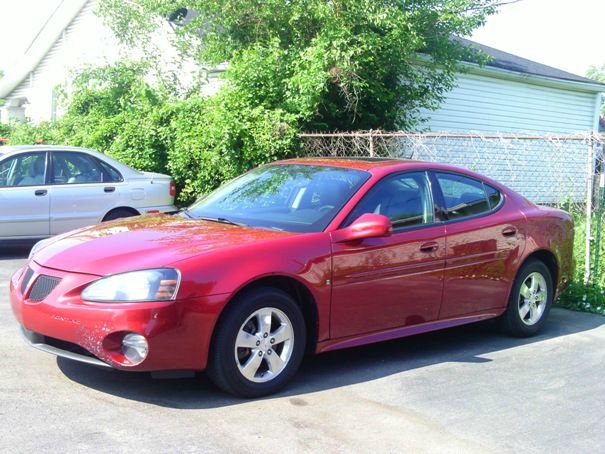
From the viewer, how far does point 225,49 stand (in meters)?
13.7

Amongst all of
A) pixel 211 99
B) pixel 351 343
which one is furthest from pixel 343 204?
pixel 211 99

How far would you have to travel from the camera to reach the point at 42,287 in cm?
476

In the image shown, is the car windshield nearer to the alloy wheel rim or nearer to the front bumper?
the front bumper

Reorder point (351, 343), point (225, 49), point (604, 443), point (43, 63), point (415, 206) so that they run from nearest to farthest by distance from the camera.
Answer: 1. point (604, 443)
2. point (351, 343)
3. point (415, 206)
4. point (225, 49)
5. point (43, 63)

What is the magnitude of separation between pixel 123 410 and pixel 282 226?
1682 mm

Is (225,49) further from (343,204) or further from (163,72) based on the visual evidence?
(343,204)

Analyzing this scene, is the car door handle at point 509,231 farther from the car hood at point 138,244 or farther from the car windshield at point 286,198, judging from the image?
the car hood at point 138,244

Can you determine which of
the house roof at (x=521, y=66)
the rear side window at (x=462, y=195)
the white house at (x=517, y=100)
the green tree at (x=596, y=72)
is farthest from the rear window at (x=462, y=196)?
the green tree at (x=596, y=72)

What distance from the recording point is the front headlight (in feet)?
14.6

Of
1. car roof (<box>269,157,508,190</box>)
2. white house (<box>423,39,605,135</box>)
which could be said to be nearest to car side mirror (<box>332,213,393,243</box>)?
car roof (<box>269,157,508,190</box>)

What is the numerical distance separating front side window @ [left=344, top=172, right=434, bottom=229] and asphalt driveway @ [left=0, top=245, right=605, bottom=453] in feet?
3.61

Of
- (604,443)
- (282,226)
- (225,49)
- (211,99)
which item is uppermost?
(225,49)

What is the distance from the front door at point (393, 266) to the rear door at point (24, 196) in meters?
5.87

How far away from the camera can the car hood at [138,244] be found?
181 inches
